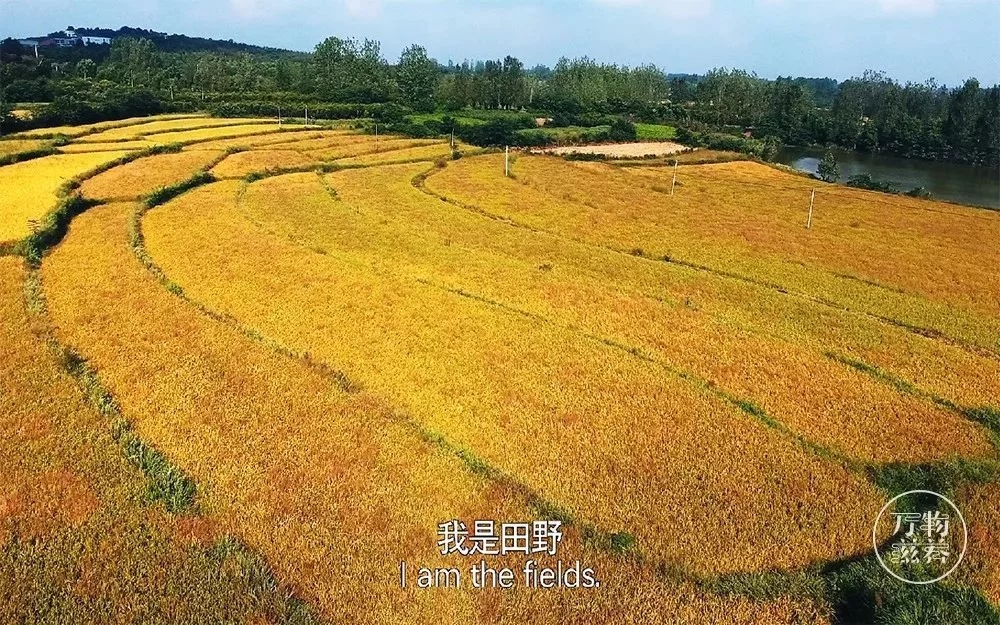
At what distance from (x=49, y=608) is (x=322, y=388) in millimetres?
6510

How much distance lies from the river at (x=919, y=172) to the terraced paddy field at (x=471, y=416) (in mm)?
40045

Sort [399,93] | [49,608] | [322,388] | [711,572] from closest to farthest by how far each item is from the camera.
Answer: [49,608]
[711,572]
[322,388]
[399,93]

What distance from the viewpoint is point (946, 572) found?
9227 millimetres

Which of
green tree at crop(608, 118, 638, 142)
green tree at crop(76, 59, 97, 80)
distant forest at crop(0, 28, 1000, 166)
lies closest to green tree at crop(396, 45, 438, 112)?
distant forest at crop(0, 28, 1000, 166)

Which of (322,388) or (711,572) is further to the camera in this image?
(322,388)

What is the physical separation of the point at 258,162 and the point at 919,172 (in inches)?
2817

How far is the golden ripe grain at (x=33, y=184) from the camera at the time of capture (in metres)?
25.5

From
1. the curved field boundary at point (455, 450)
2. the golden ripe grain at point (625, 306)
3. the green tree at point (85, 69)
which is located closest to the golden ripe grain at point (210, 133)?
the golden ripe grain at point (625, 306)

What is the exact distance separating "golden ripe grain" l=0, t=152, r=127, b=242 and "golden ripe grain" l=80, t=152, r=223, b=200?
1.35 meters

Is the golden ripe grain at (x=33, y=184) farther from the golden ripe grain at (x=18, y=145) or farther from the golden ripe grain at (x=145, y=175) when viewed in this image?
the golden ripe grain at (x=18, y=145)

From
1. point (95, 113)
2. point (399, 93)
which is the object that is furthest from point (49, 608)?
point (399, 93)

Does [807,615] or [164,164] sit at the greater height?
[164,164]

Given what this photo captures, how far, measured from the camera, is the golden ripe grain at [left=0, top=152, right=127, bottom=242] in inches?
1005

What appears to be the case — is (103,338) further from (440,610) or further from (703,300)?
(703,300)
